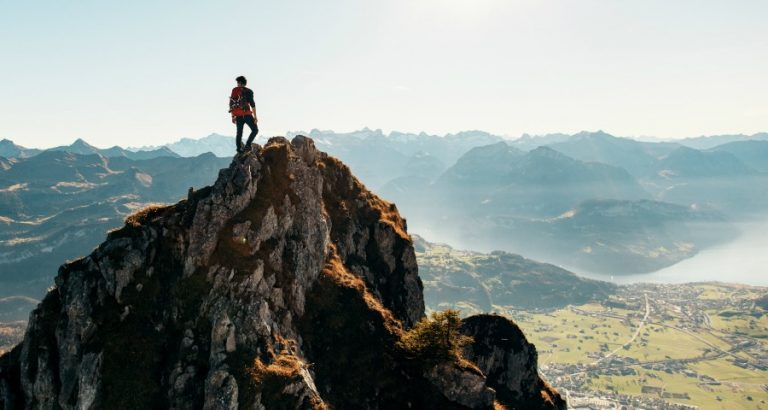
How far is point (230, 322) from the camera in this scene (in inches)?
1841

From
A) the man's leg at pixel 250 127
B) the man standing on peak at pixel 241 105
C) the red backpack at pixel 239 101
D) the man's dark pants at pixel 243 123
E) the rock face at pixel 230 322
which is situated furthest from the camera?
the man's leg at pixel 250 127

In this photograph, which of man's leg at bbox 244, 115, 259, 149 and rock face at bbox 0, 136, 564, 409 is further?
man's leg at bbox 244, 115, 259, 149

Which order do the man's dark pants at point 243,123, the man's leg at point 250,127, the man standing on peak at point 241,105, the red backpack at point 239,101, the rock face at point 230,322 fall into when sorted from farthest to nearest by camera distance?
the man's leg at point 250,127
the man's dark pants at point 243,123
the red backpack at point 239,101
the man standing on peak at point 241,105
the rock face at point 230,322

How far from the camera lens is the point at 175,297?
1927 inches

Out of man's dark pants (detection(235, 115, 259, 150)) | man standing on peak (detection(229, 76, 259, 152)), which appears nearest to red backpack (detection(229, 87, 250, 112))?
man standing on peak (detection(229, 76, 259, 152))

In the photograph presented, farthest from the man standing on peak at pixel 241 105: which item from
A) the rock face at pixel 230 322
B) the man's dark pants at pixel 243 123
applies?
the rock face at pixel 230 322

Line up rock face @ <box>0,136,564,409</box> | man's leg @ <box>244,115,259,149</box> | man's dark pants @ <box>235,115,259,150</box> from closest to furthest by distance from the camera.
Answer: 1. rock face @ <box>0,136,564,409</box>
2. man's dark pants @ <box>235,115,259,150</box>
3. man's leg @ <box>244,115,259,149</box>

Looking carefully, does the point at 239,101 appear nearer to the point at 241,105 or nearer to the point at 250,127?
the point at 241,105

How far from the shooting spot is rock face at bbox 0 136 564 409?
4441cm

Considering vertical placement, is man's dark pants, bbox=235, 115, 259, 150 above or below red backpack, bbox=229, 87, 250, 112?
below

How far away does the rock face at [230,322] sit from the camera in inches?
1748

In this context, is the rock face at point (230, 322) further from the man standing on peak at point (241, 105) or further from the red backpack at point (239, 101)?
the red backpack at point (239, 101)

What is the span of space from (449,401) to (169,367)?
29.6m

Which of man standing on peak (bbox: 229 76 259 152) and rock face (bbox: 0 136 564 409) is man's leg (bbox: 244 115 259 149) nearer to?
man standing on peak (bbox: 229 76 259 152)
